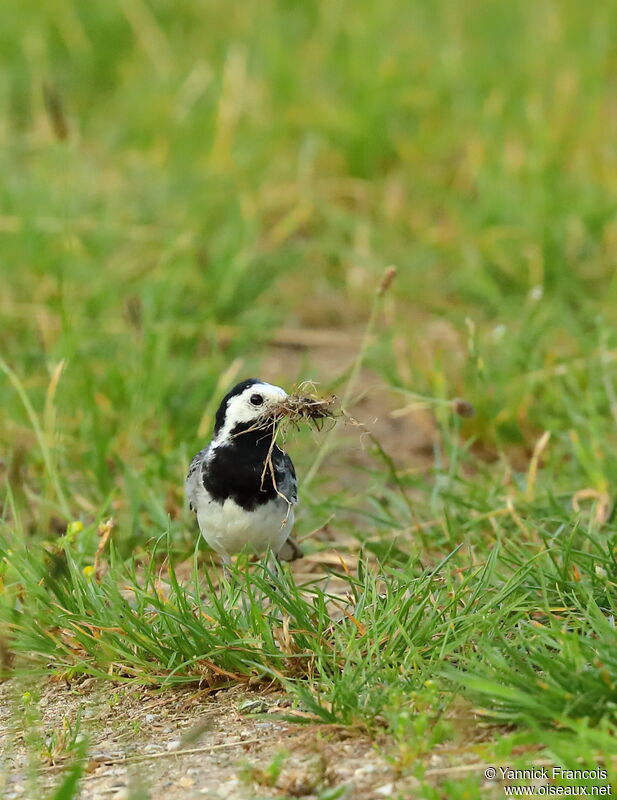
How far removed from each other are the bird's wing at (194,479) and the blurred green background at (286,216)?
0.90 ft

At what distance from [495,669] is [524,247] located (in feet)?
11.5

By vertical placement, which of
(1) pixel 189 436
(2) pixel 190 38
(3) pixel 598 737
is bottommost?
(3) pixel 598 737

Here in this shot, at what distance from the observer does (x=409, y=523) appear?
168 inches

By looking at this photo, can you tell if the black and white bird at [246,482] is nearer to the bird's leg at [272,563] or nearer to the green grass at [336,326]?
the bird's leg at [272,563]

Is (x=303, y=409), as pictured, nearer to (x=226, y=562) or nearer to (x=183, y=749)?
(x=226, y=562)

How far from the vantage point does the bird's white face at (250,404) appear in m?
3.65

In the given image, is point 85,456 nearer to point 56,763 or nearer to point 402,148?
point 56,763

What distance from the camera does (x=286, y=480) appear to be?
379 centimetres

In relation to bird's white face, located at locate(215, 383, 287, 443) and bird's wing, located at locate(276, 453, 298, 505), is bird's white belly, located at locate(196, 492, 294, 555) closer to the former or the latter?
bird's wing, located at locate(276, 453, 298, 505)

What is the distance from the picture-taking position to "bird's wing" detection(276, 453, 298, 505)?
12.3ft

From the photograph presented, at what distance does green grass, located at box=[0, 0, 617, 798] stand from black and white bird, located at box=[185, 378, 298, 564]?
0.58 feet

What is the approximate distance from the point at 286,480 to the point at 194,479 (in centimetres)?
29

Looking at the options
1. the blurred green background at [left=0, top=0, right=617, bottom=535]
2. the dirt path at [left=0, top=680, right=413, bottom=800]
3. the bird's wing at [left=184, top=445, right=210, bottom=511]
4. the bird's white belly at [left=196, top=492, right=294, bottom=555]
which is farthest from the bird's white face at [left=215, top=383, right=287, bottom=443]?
the dirt path at [left=0, top=680, right=413, bottom=800]

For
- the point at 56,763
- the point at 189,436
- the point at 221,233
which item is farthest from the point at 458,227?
the point at 56,763
